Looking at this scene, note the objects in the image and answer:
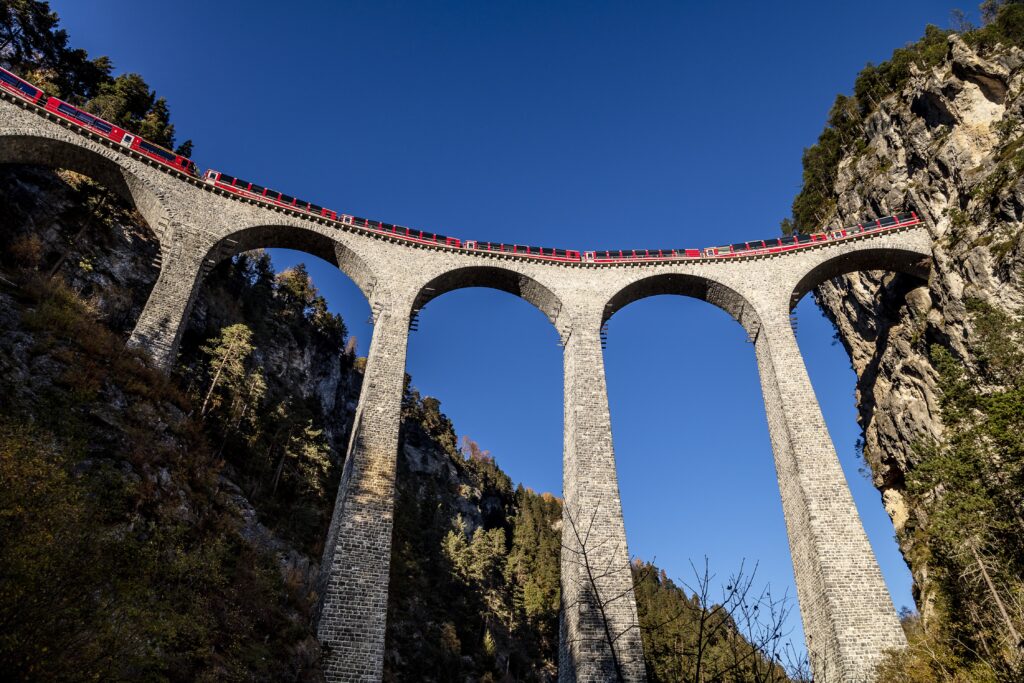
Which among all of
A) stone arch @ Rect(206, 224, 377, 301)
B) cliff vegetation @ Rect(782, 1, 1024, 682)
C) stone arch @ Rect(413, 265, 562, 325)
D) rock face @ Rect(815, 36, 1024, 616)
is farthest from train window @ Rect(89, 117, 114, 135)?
rock face @ Rect(815, 36, 1024, 616)

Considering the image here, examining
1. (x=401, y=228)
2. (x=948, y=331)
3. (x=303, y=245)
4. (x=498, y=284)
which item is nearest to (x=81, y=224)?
(x=303, y=245)

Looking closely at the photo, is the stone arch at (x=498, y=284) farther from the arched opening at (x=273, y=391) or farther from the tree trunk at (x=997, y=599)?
the tree trunk at (x=997, y=599)

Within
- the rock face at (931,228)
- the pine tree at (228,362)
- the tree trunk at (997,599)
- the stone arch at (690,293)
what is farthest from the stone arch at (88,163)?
the rock face at (931,228)

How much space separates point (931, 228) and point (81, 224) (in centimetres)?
3879

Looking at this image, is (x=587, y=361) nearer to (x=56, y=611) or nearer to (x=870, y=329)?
(x=870, y=329)

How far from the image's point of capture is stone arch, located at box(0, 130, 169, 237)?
22.6 meters

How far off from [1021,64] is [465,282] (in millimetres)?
24149

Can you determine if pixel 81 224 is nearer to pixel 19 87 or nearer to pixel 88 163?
pixel 88 163

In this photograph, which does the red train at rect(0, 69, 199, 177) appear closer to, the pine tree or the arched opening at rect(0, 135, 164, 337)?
the arched opening at rect(0, 135, 164, 337)

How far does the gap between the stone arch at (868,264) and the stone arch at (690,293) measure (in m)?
1.95

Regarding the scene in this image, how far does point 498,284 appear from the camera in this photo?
2850 centimetres

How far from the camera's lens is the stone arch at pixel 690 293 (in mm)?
26969

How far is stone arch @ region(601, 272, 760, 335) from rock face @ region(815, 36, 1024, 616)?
23.9ft

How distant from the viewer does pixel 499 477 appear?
65.9 meters
